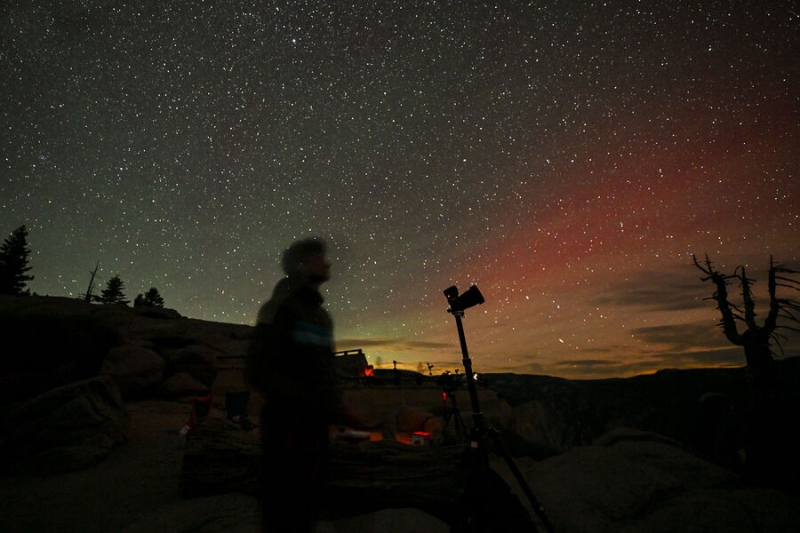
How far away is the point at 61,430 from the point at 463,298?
9.65 m

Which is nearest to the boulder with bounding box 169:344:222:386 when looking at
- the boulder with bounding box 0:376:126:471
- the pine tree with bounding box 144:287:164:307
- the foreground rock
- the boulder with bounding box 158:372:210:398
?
the boulder with bounding box 158:372:210:398

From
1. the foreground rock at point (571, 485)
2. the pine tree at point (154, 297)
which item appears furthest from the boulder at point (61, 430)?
the pine tree at point (154, 297)

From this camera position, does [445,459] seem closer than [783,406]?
Yes

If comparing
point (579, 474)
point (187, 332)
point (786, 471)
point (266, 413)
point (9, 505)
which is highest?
point (187, 332)

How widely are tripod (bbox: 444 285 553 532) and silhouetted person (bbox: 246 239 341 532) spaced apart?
1.21 metres

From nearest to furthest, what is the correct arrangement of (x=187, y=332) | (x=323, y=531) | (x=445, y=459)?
(x=323, y=531), (x=445, y=459), (x=187, y=332)

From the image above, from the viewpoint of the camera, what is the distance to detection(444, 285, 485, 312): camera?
10.6 feet

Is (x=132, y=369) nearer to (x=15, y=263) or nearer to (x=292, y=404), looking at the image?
(x=292, y=404)

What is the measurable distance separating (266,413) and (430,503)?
3824 mm

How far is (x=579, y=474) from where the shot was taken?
5285 mm

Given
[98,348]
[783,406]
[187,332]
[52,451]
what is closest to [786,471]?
[783,406]

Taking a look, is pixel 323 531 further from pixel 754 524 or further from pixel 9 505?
pixel 9 505

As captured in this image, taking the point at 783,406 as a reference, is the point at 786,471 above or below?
below

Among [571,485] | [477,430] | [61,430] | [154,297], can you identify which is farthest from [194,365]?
[154,297]
